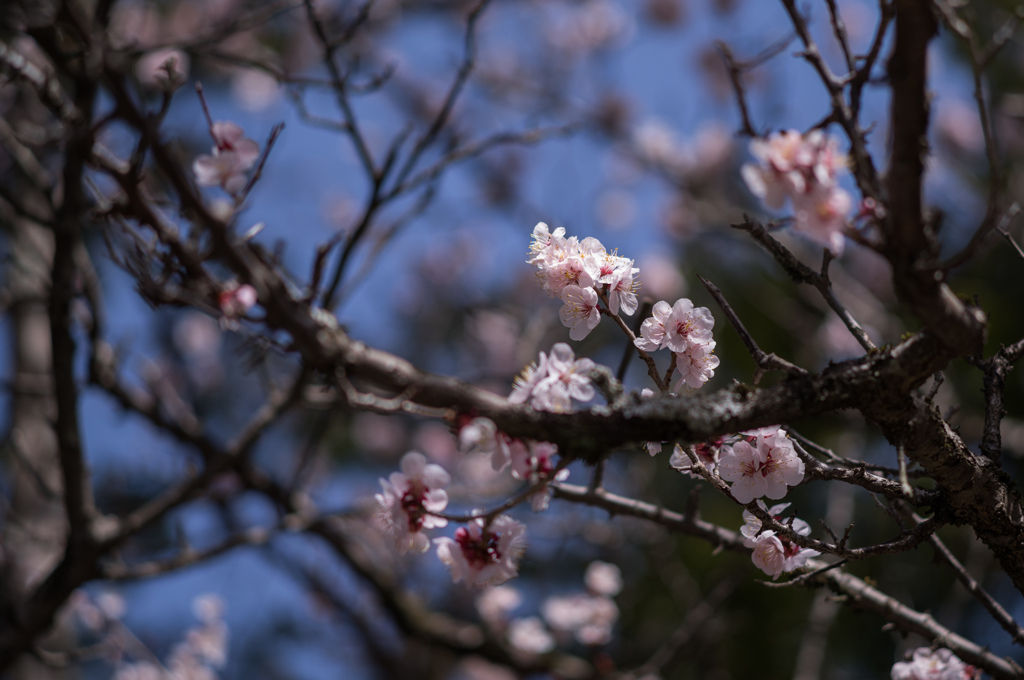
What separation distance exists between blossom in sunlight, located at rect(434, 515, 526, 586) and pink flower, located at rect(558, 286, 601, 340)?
0.32 meters

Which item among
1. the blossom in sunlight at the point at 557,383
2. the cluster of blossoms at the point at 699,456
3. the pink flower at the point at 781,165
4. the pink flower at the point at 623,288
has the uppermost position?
the pink flower at the point at 623,288

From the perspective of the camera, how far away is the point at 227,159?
1168 mm

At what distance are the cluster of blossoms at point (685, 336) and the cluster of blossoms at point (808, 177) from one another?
0.79ft

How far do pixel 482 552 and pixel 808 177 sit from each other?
70 cm

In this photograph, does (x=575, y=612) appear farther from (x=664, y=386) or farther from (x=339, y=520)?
(x=664, y=386)

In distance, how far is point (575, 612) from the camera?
2.36 meters

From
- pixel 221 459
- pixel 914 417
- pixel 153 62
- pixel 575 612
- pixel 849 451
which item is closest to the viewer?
pixel 914 417

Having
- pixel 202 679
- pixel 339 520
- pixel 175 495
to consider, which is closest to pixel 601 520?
pixel 339 520

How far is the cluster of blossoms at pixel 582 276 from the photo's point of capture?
3.44 feet

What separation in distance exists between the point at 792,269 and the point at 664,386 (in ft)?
0.82

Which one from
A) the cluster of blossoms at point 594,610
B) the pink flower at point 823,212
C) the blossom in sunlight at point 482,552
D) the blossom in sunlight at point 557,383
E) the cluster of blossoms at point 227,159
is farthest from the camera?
the cluster of blossoms at point 594,610

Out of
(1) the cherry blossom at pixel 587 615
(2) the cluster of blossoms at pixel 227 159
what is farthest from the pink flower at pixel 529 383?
(1) the cherry blossom at pixel 587 615

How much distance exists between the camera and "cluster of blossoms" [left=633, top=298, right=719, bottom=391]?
1.05m

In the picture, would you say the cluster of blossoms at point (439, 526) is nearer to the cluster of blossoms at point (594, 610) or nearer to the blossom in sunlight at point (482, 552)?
the blossom in sunlight at point (482, 552)
